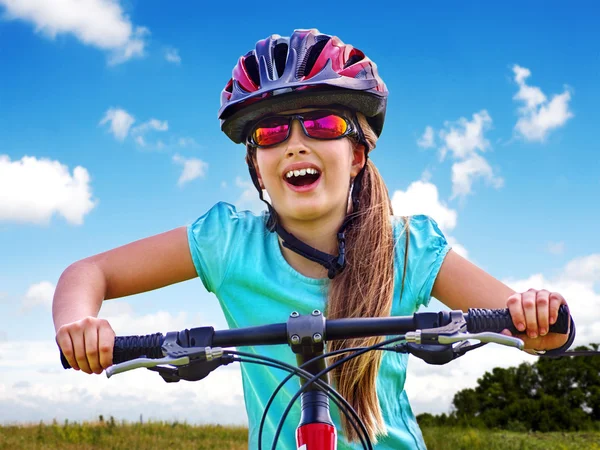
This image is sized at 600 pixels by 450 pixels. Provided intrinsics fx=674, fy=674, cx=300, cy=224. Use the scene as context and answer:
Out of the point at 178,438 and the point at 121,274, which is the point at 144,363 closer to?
the point at 121,274

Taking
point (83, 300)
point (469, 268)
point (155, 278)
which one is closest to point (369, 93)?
point (469, 268)

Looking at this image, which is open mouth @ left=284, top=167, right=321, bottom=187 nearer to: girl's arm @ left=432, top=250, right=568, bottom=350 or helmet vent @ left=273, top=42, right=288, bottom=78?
helmet vent @ left=273, top=42, right=288, bottom=78

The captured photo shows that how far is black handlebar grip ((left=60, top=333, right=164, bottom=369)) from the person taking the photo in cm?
254

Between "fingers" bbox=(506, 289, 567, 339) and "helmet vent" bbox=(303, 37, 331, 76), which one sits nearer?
"fingers" bbox=(506, 289, 567, 339)

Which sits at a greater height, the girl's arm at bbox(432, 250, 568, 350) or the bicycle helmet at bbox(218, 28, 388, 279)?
the bicycle helmet at bbox(218, 28, 388, 279)

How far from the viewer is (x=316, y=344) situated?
2.41 meters

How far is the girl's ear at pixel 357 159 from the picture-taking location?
4.48 metres

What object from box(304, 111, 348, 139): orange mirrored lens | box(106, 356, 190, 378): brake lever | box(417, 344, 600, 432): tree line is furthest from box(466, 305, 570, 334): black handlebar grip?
box(417, 344, 600, 432): tree line

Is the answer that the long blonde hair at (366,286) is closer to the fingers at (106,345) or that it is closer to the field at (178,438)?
the fingers at (106,345)

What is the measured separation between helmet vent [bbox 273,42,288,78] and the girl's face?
0.43 meters

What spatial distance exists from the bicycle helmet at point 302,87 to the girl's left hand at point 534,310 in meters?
1.48

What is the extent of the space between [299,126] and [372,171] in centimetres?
81

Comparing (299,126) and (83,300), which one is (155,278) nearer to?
(83,300)

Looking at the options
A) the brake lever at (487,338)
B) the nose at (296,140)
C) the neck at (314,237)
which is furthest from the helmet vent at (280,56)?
the brake lever at (487,338)
